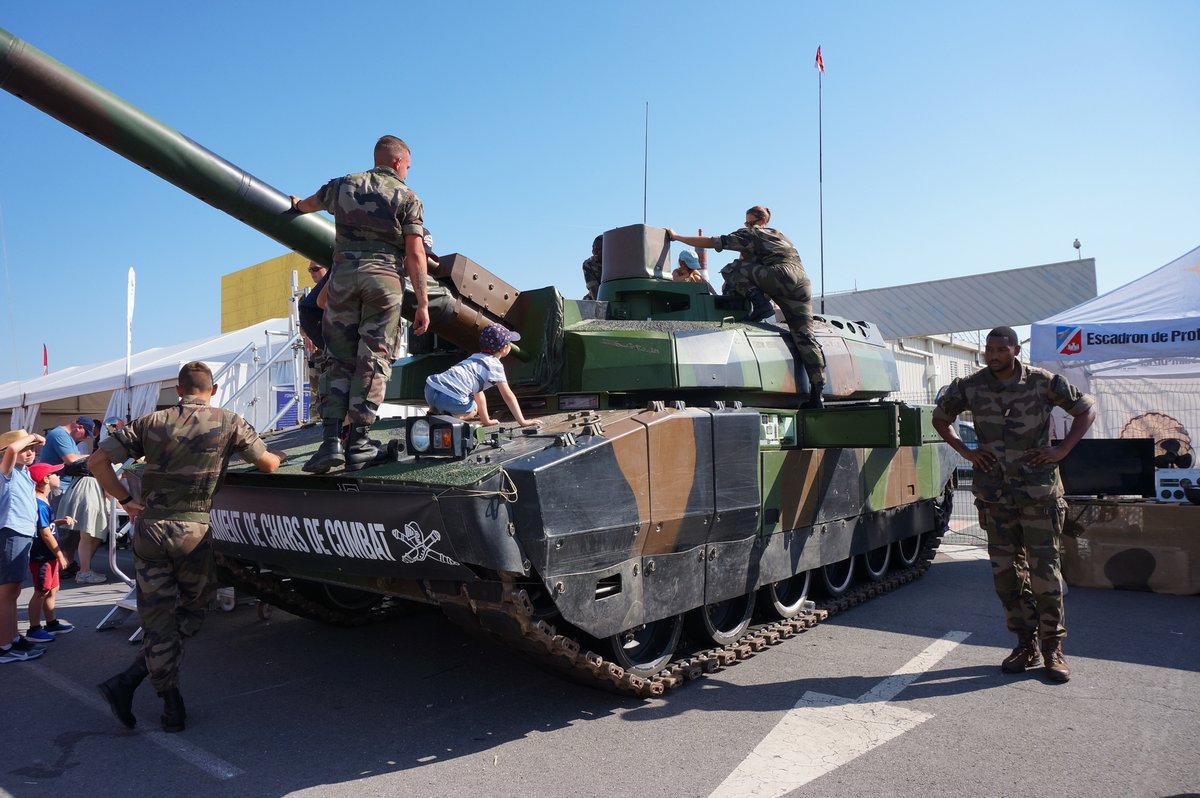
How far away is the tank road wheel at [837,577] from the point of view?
22.9ft

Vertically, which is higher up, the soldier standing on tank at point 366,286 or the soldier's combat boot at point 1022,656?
the soldier standing on tank at point 366,286

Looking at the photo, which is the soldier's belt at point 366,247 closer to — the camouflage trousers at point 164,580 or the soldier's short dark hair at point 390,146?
the soldier's short dark hair at point 390,146

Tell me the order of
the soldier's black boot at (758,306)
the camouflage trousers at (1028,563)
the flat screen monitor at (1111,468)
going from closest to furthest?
1. the camouflage trousers at (1028,563)
2. the soldier's black boot at (758,306)
3. the flat screen monitor at (1111,468)

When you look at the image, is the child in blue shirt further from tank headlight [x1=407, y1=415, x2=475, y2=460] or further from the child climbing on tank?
tank headlight [x1=407, y1=415, x2=475, y2=460]

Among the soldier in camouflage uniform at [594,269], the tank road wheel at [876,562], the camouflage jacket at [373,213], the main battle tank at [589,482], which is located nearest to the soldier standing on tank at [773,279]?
the main battle tank at [589,482]

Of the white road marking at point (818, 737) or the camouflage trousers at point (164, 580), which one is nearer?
the white road marking at point (818, 737)

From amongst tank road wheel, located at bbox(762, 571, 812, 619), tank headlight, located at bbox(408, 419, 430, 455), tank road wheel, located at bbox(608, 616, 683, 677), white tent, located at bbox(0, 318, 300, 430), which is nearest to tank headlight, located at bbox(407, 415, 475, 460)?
tank headlight, located at bbox(408, 419, 430, 455)

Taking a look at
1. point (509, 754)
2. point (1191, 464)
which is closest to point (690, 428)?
point (509, 754)

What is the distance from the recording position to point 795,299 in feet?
Result: 21.6

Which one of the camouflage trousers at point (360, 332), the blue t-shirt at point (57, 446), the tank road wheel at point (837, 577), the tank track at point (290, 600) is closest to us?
the camouflage trousers at point (360, 332)

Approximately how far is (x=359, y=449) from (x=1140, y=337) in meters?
8.39

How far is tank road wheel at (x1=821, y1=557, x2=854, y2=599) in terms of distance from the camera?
6.97m

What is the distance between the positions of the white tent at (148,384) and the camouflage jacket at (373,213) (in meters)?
7.98

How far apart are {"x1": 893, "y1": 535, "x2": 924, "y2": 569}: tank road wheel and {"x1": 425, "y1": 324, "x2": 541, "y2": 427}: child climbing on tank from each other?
496cm
